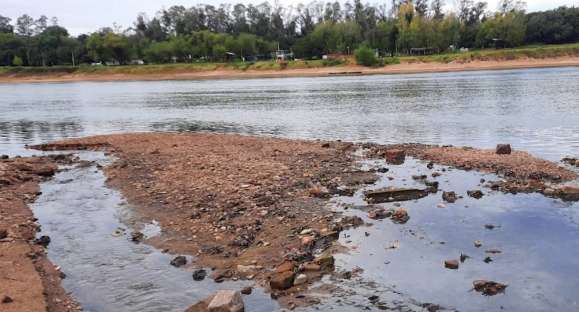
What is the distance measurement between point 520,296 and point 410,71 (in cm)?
11485

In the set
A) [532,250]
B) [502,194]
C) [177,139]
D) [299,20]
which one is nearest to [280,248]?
[532,250]

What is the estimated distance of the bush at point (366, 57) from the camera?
128 meters

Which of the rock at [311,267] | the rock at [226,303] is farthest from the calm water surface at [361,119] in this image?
the rock at [226,303]

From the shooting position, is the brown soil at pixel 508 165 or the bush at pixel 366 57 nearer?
the brown soil at pixel 508 165

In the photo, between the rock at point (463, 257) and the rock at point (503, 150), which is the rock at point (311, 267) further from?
the rock at point (503, 150)

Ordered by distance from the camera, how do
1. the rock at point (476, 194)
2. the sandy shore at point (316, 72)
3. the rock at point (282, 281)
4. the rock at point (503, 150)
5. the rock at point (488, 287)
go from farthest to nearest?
the sandy shore at point (316, 72), the rock at point (503, 150), the rock at point (476, 194), the rock at point (282, 281), the rock at point (488, 287)

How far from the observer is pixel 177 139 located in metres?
30.3

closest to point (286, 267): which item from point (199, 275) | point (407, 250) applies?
point (199, 275)

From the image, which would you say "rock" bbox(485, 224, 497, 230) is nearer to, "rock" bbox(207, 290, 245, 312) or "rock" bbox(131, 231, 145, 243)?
"rock" bbox(207, 290, 245, 312)

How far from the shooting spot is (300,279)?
10609 millimetres

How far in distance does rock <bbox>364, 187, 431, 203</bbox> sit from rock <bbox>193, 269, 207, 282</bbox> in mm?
6249

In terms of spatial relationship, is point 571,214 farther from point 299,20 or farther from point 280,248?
point 299,20

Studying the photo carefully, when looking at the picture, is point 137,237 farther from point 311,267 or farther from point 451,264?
point 451,264

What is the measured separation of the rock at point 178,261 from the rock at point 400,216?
5.44 m
